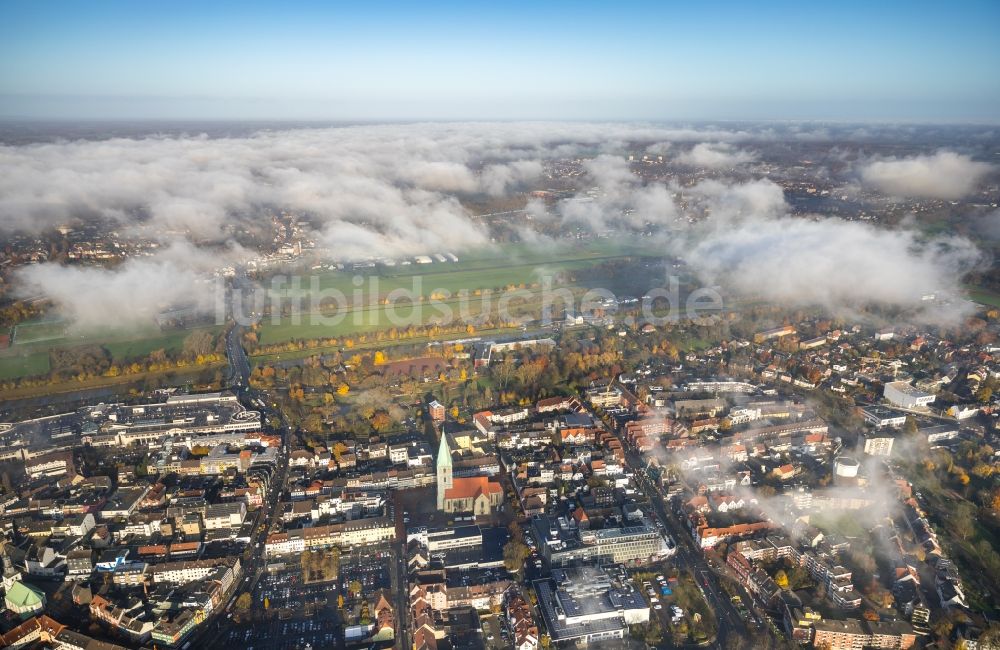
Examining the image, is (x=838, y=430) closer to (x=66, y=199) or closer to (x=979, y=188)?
(x=979, y=188)

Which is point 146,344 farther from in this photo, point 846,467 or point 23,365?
point 846,467

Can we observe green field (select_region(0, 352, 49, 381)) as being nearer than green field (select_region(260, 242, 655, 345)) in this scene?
Yes

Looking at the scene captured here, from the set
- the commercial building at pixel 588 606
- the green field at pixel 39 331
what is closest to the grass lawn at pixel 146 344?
the green field at pixel 39 331

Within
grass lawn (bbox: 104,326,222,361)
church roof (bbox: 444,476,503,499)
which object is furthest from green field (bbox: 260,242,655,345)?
church roof (bbox: 444,476,503,499)

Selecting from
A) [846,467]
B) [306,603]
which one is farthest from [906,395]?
[306,603]

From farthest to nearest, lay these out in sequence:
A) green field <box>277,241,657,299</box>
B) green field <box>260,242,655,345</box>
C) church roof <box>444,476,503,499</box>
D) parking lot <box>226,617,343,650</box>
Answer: green field <box>277,241,657,299</box>, green field <box>260,242,655,345</box>, church roof <box>444,476,503,499</box>, parking lot <box>226,617,343,650</box>

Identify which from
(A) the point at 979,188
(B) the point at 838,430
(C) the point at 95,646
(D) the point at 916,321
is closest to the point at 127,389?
(C) the point at 95,646

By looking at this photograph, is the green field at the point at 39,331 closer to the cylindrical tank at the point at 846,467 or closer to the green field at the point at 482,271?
the green field at the point at 482,271

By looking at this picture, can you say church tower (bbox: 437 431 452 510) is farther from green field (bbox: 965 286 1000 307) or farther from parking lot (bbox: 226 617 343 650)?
green field (bbox: 965 286 1000 307)

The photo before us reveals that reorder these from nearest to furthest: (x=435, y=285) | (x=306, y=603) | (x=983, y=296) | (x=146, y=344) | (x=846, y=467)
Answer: (x=306, y=603), (x=846, y=467), (x=146, y=344), (x=983, y=296), (x=435, y=285)


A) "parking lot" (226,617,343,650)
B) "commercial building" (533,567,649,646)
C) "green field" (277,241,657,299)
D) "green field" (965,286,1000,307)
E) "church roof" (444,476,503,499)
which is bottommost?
"parking lot" (226,617,343,650)
